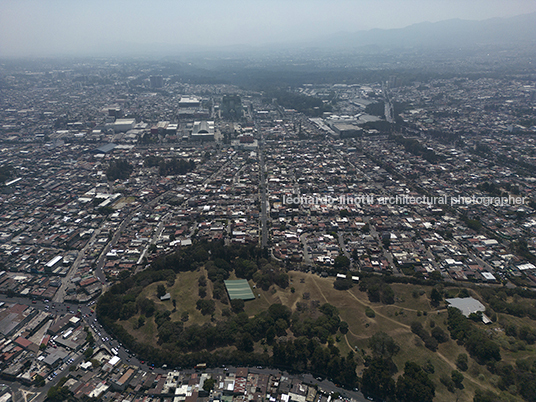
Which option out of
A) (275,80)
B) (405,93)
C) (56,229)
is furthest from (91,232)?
(275,80)

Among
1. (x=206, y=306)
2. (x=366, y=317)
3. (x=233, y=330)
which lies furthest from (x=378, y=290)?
(x=206, y=306)

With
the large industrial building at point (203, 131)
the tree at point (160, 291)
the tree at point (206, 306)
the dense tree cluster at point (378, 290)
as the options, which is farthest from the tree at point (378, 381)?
the large industrial building at point (203, 131)

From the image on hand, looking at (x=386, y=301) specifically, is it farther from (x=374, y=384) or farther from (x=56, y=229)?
(x=56, y=229)

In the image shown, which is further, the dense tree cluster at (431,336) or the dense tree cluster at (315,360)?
the dense tree cluster at (431,336)

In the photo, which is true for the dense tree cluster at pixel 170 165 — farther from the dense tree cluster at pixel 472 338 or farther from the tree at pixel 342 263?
the dense tree cluster at pixel 472 338

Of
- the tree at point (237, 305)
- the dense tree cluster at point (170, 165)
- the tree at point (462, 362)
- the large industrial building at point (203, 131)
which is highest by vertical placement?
the large industrial building at point (203, 131)

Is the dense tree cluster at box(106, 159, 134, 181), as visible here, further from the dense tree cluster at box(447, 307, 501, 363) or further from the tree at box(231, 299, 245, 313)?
the dense tree cluster at box(447, 307, 501, 363)
